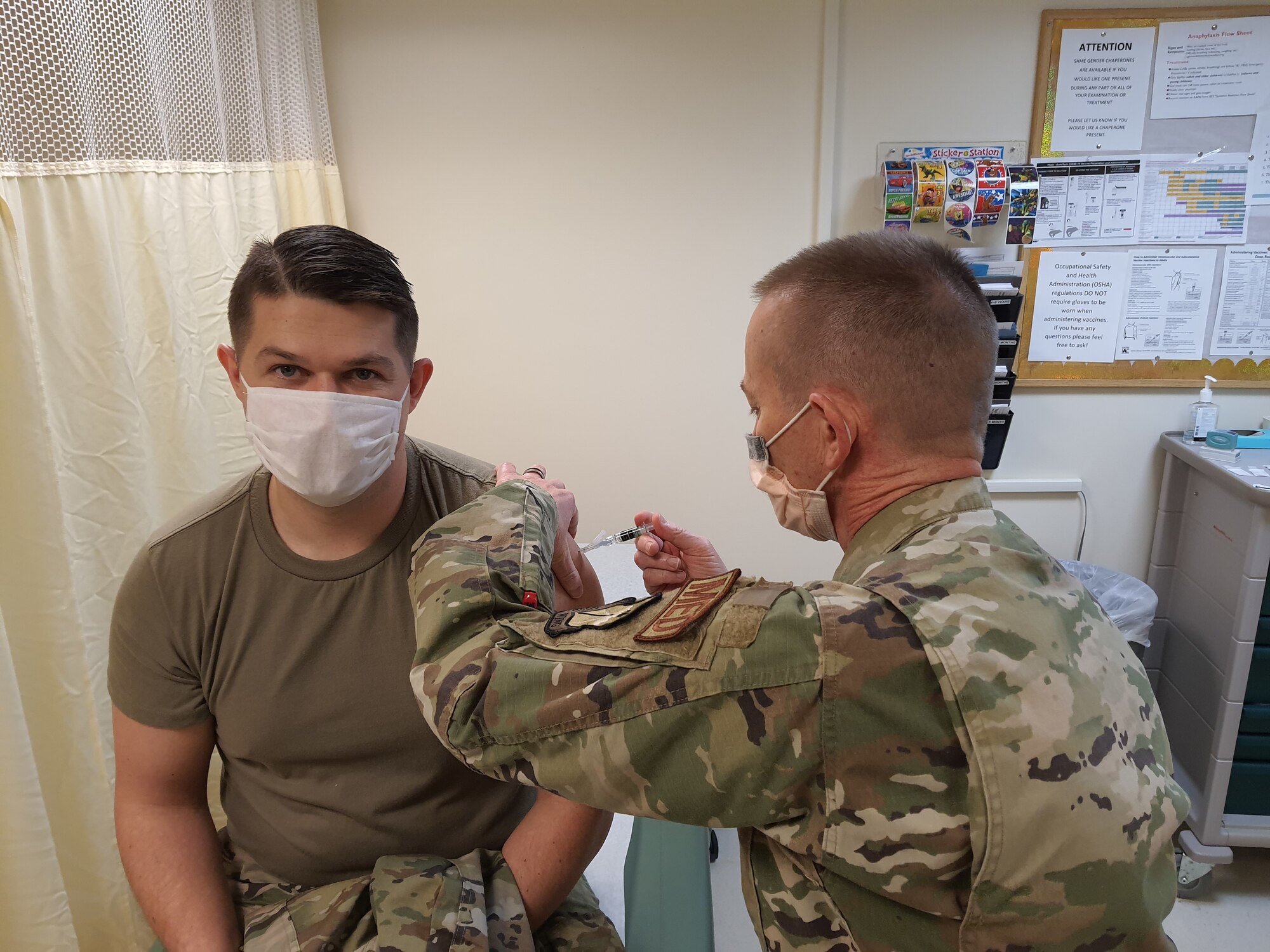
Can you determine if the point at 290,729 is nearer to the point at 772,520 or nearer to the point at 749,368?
the point at 749,368

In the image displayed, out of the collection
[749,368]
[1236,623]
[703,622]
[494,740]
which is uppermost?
[749,368]

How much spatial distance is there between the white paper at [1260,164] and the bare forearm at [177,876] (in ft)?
10.4

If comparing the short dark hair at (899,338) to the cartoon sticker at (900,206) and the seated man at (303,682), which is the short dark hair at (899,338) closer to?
the seated man at (303,682)

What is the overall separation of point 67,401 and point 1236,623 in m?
2.79

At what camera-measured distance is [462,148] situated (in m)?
2.73

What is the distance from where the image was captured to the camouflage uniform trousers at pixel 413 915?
1.11 meters

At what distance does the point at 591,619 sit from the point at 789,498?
344 mm

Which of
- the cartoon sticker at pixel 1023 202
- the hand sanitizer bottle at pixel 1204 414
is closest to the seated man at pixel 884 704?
the cartoon sticker at pixel 1023 202

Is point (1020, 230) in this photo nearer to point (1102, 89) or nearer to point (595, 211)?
point (1102, 89)

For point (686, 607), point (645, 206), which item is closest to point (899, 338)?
point (686, 607)

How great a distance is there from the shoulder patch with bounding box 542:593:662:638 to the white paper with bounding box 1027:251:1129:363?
2226mm

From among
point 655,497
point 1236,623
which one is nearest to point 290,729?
point 655,497

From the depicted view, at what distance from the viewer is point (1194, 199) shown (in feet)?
8.46

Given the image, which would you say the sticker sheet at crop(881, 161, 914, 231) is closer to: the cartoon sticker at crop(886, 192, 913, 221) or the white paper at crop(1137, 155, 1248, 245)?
the cartoon sticker at crop(886, 192, 913, 221)
